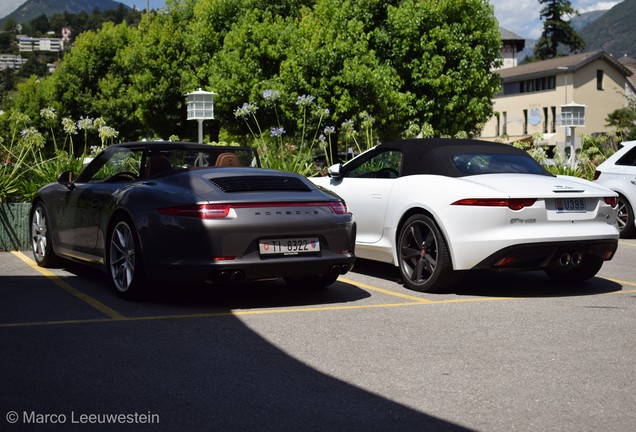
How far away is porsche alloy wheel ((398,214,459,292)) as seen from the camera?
8.46 m

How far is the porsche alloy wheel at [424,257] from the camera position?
8.46m

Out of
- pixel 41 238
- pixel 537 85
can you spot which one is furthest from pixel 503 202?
pixel 537 85

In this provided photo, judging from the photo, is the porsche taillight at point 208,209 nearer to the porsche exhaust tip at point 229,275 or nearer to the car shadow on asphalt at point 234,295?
the porsche exhaust tip at point 229,275

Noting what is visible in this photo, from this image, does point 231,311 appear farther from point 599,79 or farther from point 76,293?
point 599,79

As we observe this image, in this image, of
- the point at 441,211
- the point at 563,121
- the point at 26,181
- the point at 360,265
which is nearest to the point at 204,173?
the point at 441,211

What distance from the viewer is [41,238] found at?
10.4 metres

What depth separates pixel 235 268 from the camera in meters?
7.46

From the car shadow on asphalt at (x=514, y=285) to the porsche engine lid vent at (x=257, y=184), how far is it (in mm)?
1609

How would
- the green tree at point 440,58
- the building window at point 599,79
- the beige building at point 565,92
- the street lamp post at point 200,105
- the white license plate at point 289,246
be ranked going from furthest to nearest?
1. the building window at point 599,79
2. the beige building at point 565,92
3. the green tree at point 440,58
4. the street lamp post at point 200,105
5. the white license plate at point 289,246

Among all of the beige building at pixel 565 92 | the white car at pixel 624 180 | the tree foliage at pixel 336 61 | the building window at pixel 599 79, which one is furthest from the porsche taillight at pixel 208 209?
the building window at pixel 599 79

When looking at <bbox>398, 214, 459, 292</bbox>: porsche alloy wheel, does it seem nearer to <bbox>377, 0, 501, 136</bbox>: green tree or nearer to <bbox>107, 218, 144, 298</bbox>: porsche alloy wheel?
<bbox>107, 218, 144, 298</bbox>: porsche alloy wheel

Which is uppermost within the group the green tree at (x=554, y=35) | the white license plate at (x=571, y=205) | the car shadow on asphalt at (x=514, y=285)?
the green tree at (x=554, y=35)

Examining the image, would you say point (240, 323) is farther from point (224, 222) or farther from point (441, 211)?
point (441, 211)

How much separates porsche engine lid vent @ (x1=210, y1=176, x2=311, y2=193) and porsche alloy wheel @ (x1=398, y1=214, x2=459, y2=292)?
3.90 feet
